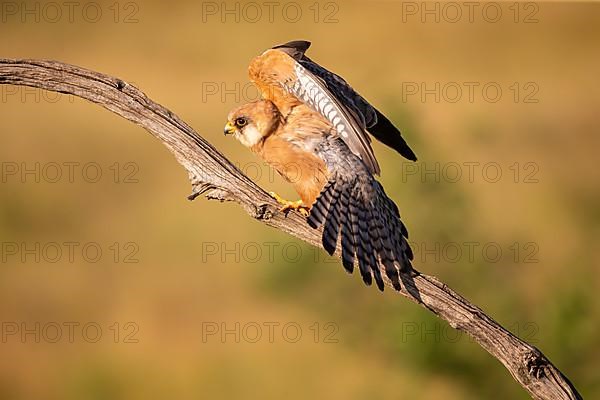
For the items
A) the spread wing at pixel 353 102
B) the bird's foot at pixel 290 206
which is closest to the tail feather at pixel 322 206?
the bird's foot at pixel 290 206

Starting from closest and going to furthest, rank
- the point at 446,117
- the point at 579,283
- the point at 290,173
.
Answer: the point at 290,173
the point at 579,283
the point at 446,117

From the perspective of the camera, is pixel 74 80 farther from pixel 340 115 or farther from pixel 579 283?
pixel 579 283

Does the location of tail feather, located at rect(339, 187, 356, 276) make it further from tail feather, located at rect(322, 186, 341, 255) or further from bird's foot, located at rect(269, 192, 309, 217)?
bird's foot, located at rect(269, 192, 309, 217)

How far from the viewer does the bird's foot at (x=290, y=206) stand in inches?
174

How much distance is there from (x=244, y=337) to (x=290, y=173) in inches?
230

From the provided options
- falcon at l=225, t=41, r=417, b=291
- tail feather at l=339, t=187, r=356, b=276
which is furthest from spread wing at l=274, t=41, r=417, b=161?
tail feather at l=339, t=187, r=356, b=276

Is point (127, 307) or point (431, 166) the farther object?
point (127, 307)

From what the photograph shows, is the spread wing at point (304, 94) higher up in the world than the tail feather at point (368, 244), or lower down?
higher up

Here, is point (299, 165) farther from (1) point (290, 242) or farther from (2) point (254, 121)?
(1) point (290, 242)

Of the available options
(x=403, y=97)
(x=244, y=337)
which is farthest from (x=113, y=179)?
(x=403, y=97)

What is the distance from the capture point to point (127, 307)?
34.8 ft

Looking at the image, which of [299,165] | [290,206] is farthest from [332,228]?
[299,165]

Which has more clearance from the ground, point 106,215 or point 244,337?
point 106,215

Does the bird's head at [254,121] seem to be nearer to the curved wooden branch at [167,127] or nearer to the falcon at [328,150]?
the falcon at [328,150]
